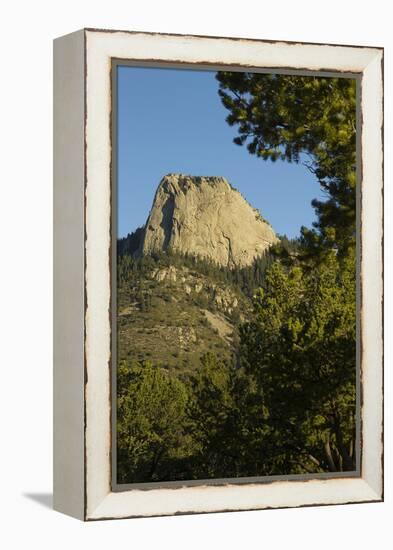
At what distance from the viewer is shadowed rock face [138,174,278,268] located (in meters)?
11.5

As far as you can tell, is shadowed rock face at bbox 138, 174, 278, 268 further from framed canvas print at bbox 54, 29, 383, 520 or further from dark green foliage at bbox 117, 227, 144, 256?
dark green foliage at bbox 117, 227, 144, 256

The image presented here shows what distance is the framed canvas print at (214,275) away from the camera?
435 inches

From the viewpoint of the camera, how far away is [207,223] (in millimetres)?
11711

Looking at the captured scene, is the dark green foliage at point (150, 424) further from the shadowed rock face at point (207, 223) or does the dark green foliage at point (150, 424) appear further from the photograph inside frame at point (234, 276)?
the shadowed rock face at point (207, 223)

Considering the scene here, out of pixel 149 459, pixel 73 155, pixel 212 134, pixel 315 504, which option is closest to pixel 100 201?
pixel 73 155

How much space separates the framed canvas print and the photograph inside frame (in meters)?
0.01

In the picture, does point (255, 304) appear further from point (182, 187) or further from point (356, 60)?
point (356, 60)

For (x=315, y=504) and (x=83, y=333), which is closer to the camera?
(x=83, y=333)

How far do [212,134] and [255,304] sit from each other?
51.9 inches

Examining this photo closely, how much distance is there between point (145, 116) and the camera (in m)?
11.3

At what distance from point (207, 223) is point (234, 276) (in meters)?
0.45

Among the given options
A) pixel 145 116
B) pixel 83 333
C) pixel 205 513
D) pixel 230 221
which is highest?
pixel 145 116

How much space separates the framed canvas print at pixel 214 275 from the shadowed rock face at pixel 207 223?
13 millimetres

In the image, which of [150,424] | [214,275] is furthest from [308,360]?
[150,424]
